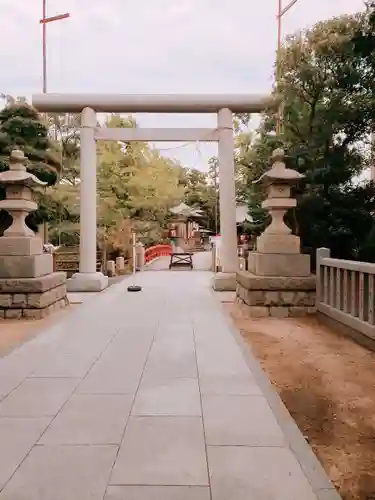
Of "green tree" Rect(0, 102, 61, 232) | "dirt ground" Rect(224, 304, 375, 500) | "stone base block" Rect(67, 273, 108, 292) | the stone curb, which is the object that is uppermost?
"green tree" Rect(0, 102, 61, 232)

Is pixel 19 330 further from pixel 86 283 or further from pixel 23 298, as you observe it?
pixel 86 283

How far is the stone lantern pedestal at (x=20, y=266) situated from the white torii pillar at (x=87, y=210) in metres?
3.32

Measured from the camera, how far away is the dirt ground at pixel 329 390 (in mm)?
2525

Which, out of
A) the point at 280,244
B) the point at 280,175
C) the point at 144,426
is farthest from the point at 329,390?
the point at 280,175

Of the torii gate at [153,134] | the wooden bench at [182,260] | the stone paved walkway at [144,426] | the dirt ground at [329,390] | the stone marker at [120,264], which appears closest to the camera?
the stone paved walkway at [144,426]

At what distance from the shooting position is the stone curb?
223 cm

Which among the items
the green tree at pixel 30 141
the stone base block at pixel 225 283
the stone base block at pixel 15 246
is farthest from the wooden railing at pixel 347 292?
the green tree at pixel 30 141

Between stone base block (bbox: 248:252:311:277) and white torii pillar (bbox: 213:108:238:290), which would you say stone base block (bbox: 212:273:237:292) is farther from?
stone base block (bbox: 248:252:311:277)

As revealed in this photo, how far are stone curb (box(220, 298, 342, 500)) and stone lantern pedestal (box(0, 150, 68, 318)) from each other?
4099 millimetres

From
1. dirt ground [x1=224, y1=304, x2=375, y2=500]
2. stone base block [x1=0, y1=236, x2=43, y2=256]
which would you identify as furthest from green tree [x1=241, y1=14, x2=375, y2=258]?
stone base block [x1=0, y1=236, x2=43, y2=256]

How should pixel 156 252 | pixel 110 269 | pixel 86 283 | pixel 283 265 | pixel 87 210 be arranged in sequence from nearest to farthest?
pixel 283 265, pixel 86 283, pixel 87 210, pixel 110 269, pixel 156 252

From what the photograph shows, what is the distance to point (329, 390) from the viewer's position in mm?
3816

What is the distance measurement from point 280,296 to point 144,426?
484 centimetres

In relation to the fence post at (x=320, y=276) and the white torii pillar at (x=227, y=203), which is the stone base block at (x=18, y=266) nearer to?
the fence post at (x=320, y=276)
